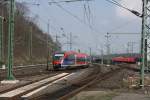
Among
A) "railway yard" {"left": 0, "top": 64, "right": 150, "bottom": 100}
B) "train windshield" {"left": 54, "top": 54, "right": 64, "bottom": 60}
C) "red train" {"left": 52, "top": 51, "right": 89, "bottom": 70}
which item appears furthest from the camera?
"train windshield" {"left": 54, "top": 54, "right": 64, "bottom": 60}

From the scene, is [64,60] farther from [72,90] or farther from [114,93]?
[114,93]

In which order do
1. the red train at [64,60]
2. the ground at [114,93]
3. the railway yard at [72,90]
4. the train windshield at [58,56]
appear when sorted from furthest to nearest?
1. the train windshield at [58,56]
2. the red train at [64,60]
3. the railway yard at [72,90]
4. the ground at [114,93]

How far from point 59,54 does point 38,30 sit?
285 feet

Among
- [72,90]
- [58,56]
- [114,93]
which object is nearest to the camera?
[114,93]

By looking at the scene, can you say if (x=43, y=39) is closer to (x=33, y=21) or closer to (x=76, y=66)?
(x=33, y=21)

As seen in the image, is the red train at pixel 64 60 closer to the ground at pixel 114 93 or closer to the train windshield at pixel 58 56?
the train windshield at pixel 58 56

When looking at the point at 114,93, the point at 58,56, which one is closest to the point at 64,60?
the point at 58,56

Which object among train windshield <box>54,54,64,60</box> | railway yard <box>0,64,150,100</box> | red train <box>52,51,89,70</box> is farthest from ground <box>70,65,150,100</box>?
train windshield <box>54,54,64,60</box>

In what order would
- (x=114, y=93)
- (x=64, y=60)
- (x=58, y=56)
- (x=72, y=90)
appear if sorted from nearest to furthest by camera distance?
(x=114, y=93) < (x=72, y=90) < (x=64, y=60) < (x=58, y=56)

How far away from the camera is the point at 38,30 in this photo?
159 metres

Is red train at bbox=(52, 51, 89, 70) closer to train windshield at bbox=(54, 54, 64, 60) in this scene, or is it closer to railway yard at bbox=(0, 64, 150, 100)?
train windshield at bbox=(54, 54, 64, 60)

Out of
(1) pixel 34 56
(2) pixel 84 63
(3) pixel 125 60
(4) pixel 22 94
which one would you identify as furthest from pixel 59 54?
(3) pixel 125 60

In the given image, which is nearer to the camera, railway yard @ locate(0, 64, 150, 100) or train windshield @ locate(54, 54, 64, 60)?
railway yard @ locate(0, 64, 150, 100)

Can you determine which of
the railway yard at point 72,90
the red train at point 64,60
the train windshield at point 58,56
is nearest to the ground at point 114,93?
the railway yard at point 72,90
